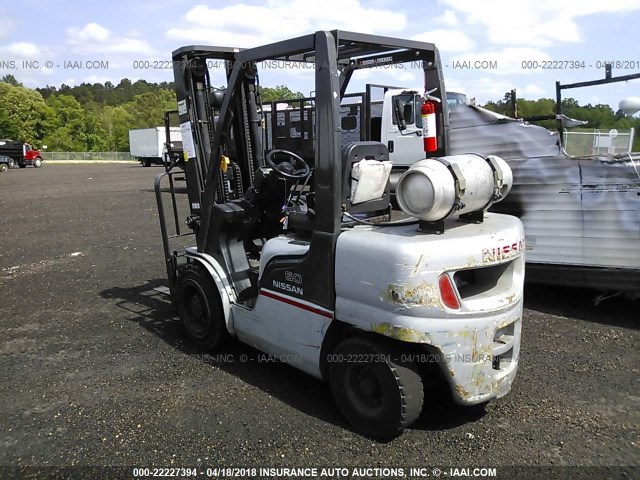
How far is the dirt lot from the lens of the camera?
11.1 ft

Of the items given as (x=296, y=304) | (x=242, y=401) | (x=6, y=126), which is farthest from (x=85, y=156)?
(x=296, y=304)

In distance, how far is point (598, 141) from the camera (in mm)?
7141

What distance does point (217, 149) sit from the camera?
4.63 m

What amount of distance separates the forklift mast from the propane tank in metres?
0.50

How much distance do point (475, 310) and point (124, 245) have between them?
310 inches

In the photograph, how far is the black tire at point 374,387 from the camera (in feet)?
11.0

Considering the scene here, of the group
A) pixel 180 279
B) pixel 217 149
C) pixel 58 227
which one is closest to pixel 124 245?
pixel 58 227

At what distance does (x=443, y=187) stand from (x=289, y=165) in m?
1.69

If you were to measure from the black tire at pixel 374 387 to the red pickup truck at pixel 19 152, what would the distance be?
146ft

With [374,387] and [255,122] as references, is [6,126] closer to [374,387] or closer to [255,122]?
[255,122]

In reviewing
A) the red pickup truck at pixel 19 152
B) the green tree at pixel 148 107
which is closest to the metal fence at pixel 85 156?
the green tree at pixel 148 107

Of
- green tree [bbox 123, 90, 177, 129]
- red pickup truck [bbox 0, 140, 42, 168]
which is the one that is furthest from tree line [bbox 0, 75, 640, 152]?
red pickup truck [bbox 0, 140, 42, 168]

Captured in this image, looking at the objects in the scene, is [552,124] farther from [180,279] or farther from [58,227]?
[58,227]

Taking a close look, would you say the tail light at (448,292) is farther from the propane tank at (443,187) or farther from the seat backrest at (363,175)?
the seat backrest at (363,175)
